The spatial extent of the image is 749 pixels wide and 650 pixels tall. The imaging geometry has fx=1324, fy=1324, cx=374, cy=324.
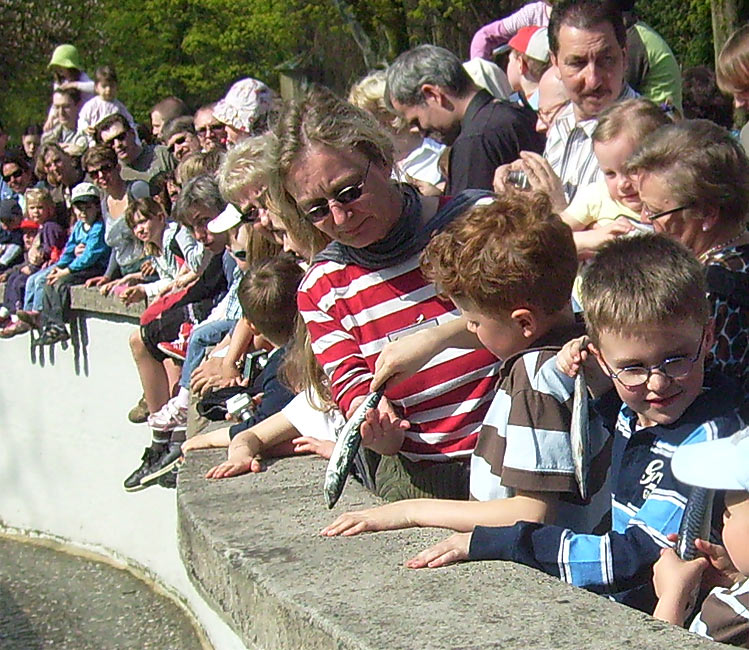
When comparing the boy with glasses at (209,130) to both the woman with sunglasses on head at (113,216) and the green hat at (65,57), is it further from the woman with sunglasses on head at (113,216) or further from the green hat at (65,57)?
the green hat at (65,57)

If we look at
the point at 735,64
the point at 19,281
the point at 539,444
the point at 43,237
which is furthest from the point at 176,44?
the point at 539,444

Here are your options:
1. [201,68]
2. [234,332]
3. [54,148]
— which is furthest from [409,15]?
[234,332]

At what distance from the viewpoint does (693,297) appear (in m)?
2.66

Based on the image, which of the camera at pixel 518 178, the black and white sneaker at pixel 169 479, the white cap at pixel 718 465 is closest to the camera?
the white cap at pixel 718 465

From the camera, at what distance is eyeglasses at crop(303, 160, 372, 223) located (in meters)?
3.39

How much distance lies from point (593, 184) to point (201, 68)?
2361cm

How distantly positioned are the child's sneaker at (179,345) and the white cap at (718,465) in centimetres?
507

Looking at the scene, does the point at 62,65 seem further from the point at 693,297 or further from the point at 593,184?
the point at 693,297

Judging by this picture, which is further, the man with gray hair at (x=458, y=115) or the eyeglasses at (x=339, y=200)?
the man with gray hair at (x=458, y=115)

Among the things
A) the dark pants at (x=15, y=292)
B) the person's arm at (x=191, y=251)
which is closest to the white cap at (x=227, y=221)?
the person's arm at (x=191, y=251)

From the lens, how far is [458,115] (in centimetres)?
555

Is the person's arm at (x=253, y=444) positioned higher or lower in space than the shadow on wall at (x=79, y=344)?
higher

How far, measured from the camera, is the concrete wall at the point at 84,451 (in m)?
Answer: 7.69

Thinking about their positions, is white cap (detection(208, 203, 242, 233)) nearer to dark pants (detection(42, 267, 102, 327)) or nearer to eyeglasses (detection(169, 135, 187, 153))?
dark pants (detection(42, 267, 102, 327))
